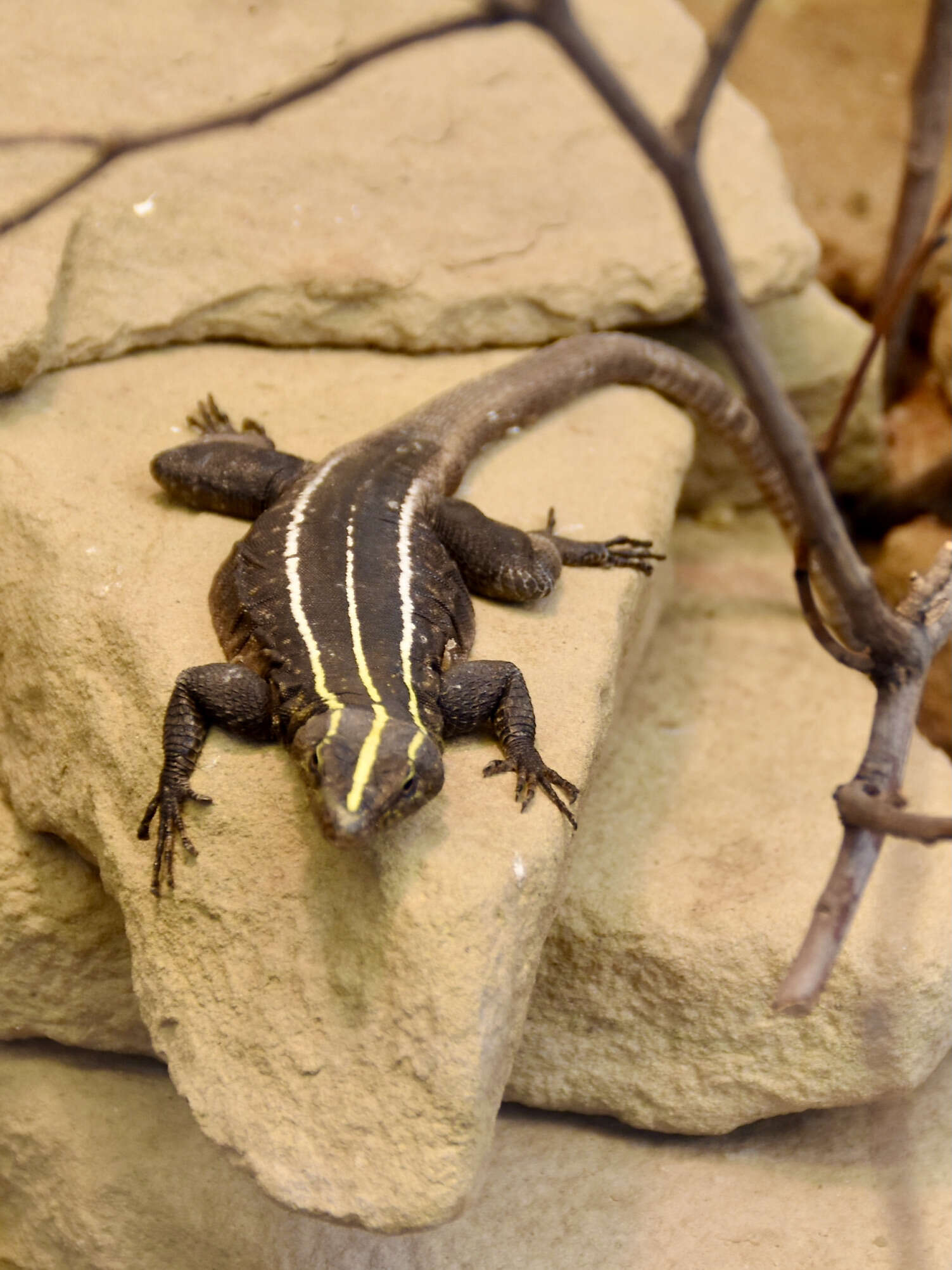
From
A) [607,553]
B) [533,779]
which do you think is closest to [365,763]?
[533,779]

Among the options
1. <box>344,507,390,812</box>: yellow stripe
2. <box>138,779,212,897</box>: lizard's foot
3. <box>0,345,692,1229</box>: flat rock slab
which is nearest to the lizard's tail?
<box>0,345,692,1229</box>: flat rock slab

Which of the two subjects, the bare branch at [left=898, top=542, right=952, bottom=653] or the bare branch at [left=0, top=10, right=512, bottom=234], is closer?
the bare branch at [left=0, top=10, right=512, bottom=234]

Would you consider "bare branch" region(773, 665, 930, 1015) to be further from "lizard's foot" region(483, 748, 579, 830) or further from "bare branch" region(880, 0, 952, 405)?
"lizard's foot" region(483, 748, 579, 830)

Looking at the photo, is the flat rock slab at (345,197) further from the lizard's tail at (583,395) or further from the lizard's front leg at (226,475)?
the lizard's front leg at (226,475)

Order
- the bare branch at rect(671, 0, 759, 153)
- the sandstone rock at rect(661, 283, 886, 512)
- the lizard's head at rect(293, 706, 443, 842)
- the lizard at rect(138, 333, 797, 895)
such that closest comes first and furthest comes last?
the bare branch at rect(671, 0, 759, 153), the lizard's head at rect(293, 706, 443, 842), the lizard at rect(138, 333, 797, 895), the sandstone rock at rect(661, 283, 886, 512)

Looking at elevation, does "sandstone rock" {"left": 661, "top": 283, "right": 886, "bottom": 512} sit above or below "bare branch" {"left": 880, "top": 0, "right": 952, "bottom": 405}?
below

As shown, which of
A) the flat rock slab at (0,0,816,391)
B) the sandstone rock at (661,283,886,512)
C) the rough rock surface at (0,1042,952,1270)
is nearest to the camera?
the rough rock surface at (0,1042,952,1270)

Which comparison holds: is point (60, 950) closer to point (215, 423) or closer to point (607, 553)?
point (215, 423)

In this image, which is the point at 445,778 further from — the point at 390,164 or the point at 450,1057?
the point at 390,164
